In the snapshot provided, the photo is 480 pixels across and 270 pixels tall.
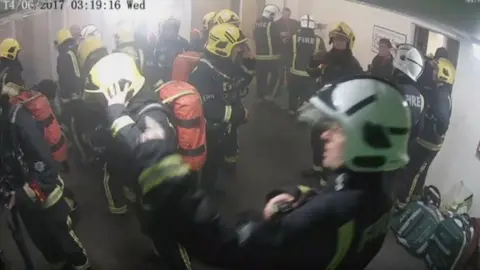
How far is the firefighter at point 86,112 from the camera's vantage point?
4.41ft

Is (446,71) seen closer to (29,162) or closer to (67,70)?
(67,70)

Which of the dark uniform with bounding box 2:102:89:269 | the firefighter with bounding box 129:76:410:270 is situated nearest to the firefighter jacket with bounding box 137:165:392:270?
the firefighter with bounding box 129:76:410:270

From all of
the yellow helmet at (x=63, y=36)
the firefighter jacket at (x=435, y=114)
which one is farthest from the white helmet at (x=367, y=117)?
the yellow helmet at (x=63, y=36)

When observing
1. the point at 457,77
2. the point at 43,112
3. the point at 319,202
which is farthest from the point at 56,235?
the point at 457,77

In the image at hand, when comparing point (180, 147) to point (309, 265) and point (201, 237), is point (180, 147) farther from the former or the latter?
point (309, 265)

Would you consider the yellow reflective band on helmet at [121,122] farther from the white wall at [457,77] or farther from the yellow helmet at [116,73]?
the white wall at [457,77]

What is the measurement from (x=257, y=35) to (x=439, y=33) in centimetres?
43

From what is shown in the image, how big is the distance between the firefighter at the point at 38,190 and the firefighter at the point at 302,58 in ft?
1.85

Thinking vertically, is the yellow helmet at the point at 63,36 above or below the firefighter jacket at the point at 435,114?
above

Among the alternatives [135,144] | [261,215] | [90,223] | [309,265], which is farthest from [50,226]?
[309,265]

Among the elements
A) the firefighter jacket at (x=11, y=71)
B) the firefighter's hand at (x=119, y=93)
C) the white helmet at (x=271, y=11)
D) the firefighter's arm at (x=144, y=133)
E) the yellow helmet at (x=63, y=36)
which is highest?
the white helmet at (x=271, y=11)

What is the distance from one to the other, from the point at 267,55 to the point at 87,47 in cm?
41

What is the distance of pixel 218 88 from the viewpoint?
137cm

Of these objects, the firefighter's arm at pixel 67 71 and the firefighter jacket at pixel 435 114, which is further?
the firefighter jacket at pixel 435 114
